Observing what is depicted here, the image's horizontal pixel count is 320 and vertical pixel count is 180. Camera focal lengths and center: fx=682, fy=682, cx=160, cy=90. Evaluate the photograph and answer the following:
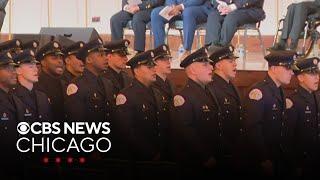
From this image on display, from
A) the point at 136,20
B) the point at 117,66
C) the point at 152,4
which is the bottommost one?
the point at 117,66

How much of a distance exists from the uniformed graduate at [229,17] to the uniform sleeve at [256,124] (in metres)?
1.02

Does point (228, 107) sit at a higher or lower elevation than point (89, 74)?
lower

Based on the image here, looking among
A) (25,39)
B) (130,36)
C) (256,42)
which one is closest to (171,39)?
(130,36)

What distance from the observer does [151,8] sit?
5.02 meters

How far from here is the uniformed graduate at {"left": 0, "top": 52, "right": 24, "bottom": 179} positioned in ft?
12.0

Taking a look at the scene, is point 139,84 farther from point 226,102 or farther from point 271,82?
point 271,82

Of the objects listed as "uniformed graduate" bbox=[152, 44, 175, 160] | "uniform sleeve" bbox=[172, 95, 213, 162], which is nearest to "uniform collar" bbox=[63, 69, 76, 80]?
"uniformed graduate" bbox=[152, 44, 175, 160]

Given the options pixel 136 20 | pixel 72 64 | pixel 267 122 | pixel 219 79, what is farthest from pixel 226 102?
pixel 136 20

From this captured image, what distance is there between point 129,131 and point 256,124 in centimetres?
69

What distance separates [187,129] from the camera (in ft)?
12.0

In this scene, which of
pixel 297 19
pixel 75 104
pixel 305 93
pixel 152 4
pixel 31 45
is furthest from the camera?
pixel 152 4

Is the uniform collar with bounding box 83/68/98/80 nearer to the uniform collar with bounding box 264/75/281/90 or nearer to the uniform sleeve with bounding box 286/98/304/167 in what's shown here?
the uniform collar with bounding box 264/75/281/90

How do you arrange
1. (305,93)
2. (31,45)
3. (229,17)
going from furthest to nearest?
(229,17)
(31,45)
(305,93)

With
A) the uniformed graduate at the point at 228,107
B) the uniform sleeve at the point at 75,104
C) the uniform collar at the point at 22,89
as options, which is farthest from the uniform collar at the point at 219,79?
the uniform collar at the point at 22,89
